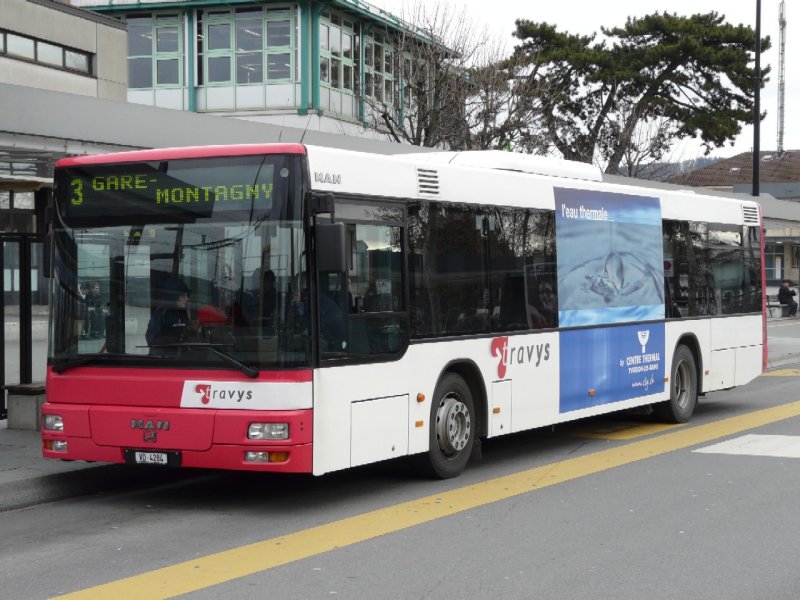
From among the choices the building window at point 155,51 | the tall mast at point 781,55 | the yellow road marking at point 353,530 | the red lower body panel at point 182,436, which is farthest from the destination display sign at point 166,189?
the tall mast at point 781,55

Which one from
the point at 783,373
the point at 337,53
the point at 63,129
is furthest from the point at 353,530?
the point at 337,53

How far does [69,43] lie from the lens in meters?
40.5

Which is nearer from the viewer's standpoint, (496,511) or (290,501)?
(496,511)

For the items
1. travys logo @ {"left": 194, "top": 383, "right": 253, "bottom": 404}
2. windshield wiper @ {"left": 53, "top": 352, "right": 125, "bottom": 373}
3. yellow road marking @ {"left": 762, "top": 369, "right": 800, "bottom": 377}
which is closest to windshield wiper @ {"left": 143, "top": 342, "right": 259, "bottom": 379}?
travys logo @ {"left": 194, "top": 383, "right": 253, "bottom": 404}

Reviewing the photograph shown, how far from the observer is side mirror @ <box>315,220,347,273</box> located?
8.81m

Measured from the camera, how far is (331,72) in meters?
49.7

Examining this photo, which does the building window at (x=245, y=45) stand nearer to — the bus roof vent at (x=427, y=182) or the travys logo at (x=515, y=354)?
the travys logo at (x=515, y=354)

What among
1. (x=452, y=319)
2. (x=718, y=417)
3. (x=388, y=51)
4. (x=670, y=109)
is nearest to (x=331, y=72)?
(x=388, y=51)

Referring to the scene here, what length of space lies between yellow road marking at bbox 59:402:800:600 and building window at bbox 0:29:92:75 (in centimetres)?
3003

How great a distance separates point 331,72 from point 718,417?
3617cm

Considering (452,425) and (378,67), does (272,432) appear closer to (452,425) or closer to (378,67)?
(452,425)

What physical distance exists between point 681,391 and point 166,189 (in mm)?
A: 8097

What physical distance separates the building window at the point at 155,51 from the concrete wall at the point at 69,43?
744 cm

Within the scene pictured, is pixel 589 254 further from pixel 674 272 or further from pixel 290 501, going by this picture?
pixel 290 501
